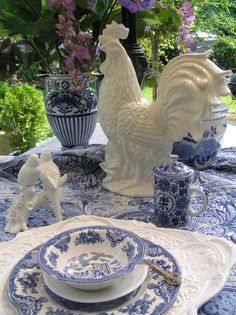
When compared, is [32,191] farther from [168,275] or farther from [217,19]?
[217,19]

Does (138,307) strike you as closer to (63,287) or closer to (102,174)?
(63,287)

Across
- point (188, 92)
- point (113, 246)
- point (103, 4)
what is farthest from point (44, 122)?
point (113, 246)

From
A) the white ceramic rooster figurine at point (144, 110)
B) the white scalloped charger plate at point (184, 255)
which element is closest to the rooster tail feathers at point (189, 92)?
the white ceramic rooster figurine at point (144, 110)

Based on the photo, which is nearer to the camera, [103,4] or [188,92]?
[188,92]

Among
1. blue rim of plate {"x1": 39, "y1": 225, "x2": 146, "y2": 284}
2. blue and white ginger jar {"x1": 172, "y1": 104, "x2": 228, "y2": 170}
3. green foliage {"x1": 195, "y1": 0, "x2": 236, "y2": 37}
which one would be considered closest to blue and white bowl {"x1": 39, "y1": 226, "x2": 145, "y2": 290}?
blue rim of plate {"x1": 39, "y1": 225, "x2": 146, "y2": 284}

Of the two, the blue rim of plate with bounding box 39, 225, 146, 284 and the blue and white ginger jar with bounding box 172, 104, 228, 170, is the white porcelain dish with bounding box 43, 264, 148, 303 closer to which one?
the blue rim of plate with bounding box 39, 225, 146, 284

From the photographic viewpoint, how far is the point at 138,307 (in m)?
0.44

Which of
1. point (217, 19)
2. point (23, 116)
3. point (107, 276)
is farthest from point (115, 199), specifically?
point (217, 19)

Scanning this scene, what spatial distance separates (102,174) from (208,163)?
10.0 inches

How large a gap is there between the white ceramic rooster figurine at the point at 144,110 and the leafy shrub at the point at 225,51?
349 centimetres

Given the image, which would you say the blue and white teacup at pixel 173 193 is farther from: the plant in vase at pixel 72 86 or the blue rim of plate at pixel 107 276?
the plant in vase at pixel 72 86

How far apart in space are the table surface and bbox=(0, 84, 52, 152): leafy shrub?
4.68 feet

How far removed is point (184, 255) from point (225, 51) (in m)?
3.93

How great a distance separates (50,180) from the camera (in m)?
0.69
